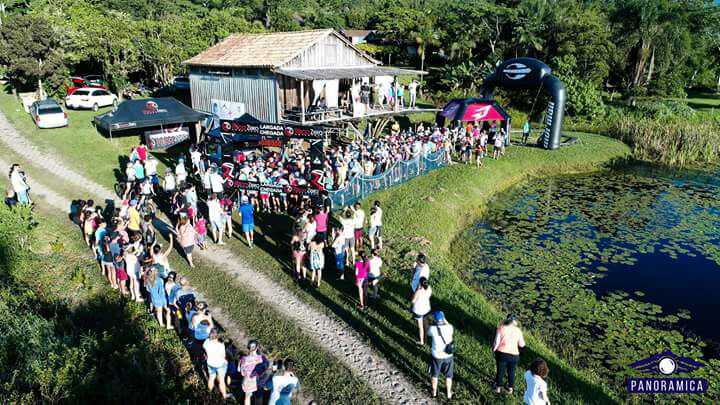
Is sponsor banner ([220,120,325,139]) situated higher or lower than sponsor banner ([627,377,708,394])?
higher

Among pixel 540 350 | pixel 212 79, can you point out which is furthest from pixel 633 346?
pixel 212 79

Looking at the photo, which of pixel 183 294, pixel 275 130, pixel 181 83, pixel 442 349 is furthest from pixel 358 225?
pixel 181 83

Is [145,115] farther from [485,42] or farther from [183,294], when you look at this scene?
[485,42]

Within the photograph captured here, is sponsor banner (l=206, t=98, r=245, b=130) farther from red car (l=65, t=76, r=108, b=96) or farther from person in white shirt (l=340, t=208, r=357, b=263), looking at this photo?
person in white shirt (l=340, t=208, r=357, b=263)

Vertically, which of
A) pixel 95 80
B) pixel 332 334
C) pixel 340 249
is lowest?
pixel 332 334

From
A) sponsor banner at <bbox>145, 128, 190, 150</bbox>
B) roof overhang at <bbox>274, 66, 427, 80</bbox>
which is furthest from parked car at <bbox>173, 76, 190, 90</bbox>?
roof overhang at <bbox>274, 66, 427, 80</bbox>

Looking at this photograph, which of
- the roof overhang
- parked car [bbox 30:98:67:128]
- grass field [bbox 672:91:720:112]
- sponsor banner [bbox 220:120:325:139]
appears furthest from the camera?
grass field [bbox 672:91:720:112]
